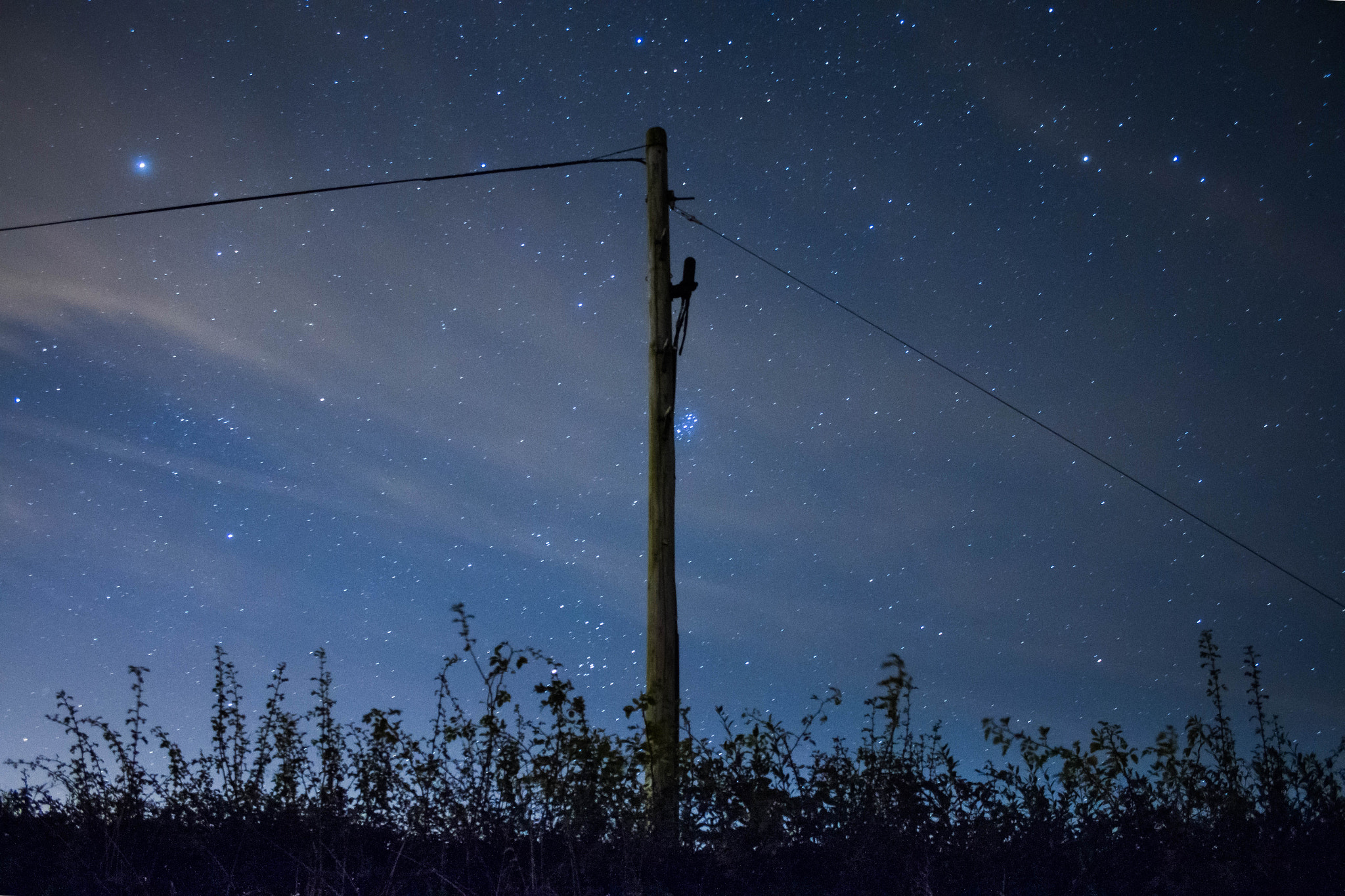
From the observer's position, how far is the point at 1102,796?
490 cm

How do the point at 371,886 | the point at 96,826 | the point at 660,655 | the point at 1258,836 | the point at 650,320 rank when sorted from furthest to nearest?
the point at 650,320, the point at 660,655, the point at 96,826, the point at 1258,836, the point at 371,886

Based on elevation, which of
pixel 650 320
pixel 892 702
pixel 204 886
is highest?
pixel 650 320

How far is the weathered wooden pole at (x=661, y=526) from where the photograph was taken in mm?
5379

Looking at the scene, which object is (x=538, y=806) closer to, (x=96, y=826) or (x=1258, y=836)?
(x=96, y=826)

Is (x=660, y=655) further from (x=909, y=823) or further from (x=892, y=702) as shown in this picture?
(x=909, y=823)

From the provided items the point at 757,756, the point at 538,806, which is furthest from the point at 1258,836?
the point at 538,806

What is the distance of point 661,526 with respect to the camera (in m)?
6.51

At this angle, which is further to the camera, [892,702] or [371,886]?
[892,702]

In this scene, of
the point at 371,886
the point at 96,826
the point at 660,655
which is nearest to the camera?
the point at 371,886

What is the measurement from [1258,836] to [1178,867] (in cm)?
86

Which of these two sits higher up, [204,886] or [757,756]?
[757,756]

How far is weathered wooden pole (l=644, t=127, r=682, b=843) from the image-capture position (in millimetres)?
5379

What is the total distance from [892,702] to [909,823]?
92 centimetres

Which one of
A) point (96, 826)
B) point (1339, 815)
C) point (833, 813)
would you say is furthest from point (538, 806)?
point (1339, 815)
